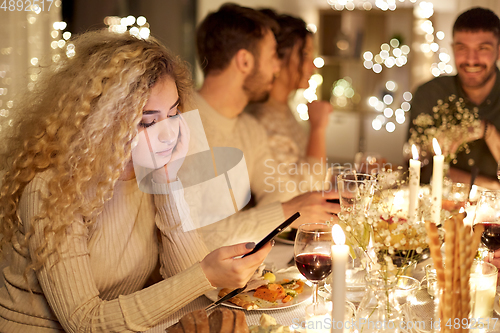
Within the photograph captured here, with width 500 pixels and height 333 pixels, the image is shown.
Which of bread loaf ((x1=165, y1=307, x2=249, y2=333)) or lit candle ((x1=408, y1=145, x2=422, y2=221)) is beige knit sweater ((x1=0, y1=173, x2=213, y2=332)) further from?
lit candle ((x1=408, y1=145, x2=422, y2=221))

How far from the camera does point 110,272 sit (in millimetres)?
1105

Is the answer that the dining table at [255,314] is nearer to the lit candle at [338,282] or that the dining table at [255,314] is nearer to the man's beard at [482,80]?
the lit candle at [338,282]

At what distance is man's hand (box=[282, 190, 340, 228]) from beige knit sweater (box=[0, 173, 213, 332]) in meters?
0.34

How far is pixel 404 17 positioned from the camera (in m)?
5.13

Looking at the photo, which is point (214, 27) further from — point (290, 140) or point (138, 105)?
point (138, 105)

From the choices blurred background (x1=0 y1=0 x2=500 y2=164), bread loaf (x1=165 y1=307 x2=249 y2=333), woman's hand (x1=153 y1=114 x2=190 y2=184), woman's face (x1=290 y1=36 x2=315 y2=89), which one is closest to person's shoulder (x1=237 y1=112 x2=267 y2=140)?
woman's face (x1=290 y1=36 x2=315 y2=89)

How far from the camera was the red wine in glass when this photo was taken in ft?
2.98

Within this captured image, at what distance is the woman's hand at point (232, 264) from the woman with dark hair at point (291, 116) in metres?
1.30

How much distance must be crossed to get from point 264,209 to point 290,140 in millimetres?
1030

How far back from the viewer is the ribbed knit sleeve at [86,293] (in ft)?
3.05

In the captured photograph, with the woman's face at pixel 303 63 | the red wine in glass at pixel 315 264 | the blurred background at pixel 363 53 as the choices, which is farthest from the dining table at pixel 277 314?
the blurred background at pixel 363 53

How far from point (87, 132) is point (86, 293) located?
361 millimetres

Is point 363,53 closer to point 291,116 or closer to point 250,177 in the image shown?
point 291,116

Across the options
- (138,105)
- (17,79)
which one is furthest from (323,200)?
(17,79)
